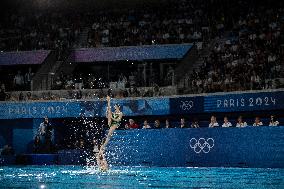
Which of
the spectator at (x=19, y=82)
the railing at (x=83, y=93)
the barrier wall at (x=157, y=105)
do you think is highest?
the spectator at (x=19, y=82)

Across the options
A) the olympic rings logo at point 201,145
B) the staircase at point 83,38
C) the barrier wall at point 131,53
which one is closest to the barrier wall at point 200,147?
the olympic rings logo at point 201,145

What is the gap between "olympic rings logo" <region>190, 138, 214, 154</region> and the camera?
20950mm

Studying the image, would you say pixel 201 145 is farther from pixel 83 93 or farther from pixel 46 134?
pixel 83 93

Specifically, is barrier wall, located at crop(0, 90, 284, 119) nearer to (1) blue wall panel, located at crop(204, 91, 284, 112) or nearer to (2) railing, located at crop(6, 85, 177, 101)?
(1) blue wall panel, located at crop(204, 91, 284, 112)

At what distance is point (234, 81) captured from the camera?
2727 cm

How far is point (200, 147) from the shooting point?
2114 cm

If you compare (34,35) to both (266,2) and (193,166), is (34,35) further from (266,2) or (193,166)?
(193,166)

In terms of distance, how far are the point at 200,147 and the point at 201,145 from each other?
8 centimetres

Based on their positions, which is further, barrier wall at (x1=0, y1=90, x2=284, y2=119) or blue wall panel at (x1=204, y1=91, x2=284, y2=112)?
barrier wall at (x1=0, y1=90, x2=284, y2=119)

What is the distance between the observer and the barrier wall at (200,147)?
19.9 metres

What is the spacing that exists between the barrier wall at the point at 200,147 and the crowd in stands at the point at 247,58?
6239mm

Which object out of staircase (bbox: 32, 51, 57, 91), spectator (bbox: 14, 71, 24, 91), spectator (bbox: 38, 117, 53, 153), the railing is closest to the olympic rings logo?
the railing

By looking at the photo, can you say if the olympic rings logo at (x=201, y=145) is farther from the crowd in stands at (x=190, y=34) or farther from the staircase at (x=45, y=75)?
the staircase at (x=45, y=75)

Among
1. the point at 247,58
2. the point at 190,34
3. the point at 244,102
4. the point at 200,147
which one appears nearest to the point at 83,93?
the point at 190,34
